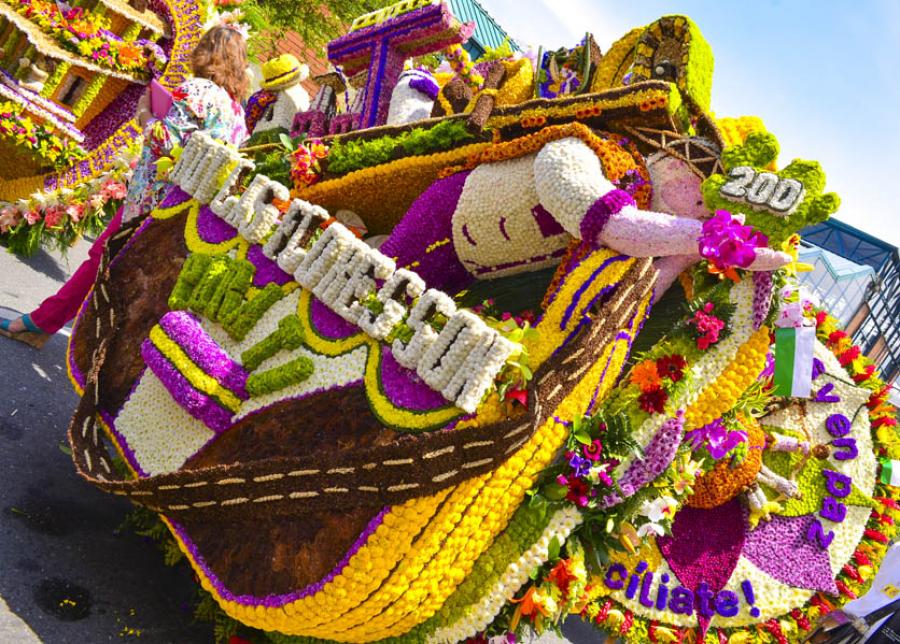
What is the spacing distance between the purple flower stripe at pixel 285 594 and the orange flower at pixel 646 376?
40.6 inches

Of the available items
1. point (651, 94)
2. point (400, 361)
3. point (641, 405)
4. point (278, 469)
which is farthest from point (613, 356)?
point (278, 469)

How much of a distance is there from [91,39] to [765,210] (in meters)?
5.85

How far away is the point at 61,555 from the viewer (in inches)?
104

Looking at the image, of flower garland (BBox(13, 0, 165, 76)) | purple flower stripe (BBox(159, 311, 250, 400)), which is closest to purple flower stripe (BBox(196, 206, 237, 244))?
purple flower stripe (BBox(159, 311, 250, 400))

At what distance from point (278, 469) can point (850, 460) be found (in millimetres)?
2991

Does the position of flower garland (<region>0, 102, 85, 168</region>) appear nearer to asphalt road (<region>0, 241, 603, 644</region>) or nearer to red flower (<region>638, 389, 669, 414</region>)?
asphalt road (<region>0, 241, 603, 644</region>)

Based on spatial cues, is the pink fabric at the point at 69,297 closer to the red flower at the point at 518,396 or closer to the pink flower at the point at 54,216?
the pink flower at the point at 54,216

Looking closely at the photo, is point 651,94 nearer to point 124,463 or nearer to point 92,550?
point 124,463

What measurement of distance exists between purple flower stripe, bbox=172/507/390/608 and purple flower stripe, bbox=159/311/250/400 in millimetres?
597

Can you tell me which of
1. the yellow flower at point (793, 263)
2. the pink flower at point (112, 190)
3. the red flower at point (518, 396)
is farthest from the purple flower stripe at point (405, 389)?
the pink flower at point (112, 190)

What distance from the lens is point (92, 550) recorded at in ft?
9.25

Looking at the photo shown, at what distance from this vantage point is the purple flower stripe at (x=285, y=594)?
2.17 meters

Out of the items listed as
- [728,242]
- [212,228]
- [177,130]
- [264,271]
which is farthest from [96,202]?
[728,242]

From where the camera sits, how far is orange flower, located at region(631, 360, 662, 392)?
8.31ft
